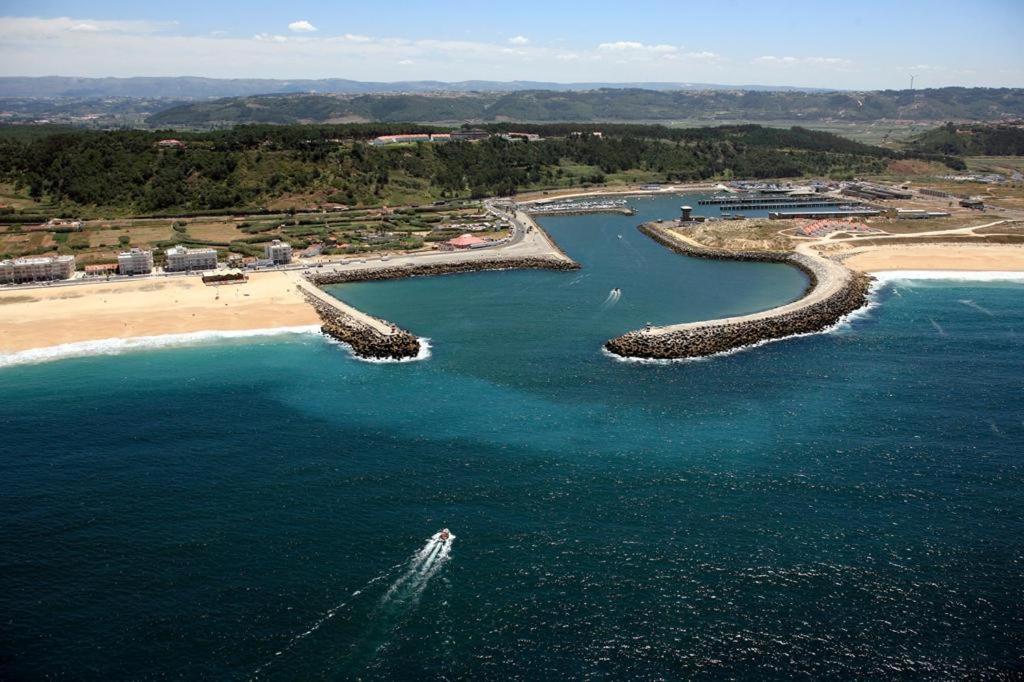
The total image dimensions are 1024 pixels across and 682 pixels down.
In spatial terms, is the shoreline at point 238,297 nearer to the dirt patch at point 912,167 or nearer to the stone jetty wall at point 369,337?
the stone jetty wall at point 369,337

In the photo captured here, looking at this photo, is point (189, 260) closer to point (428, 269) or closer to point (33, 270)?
point (33, 270)

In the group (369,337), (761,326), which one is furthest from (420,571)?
(761,326)

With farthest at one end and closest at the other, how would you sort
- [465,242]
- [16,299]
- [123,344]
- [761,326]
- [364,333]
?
[465,242]
[16,299]
[761,326]
[364,333]
[123,344]

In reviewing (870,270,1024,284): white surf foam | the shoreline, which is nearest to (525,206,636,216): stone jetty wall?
the shoreline

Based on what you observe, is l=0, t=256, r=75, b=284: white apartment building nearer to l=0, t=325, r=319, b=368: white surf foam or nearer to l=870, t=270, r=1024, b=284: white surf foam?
l=0, t=325, r=319, b=368: white surf foam

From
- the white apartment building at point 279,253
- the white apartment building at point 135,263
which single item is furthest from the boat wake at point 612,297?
the white apartment building at point 135,263
